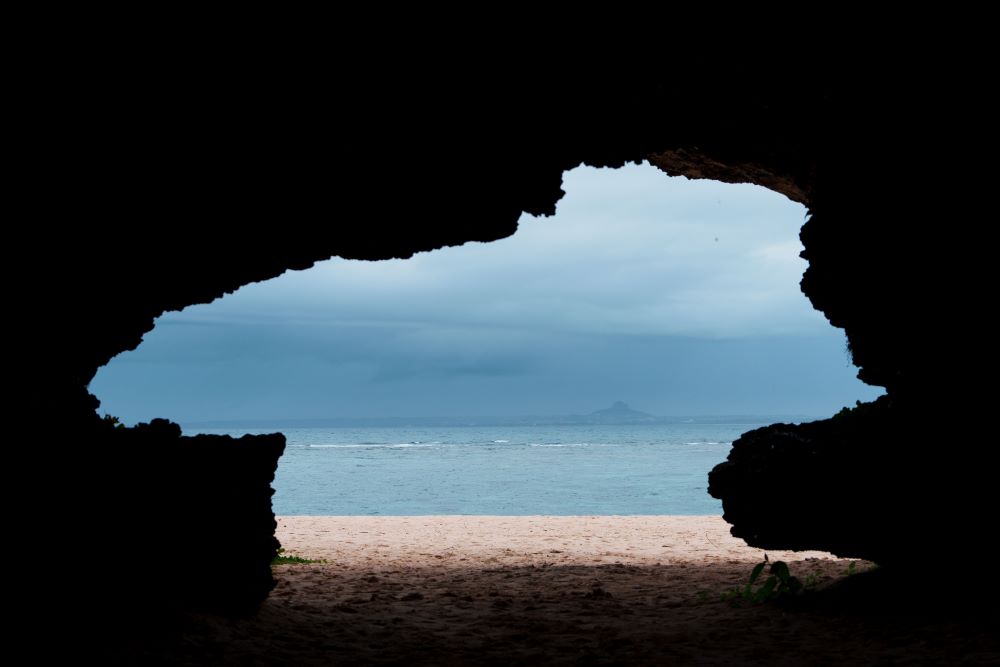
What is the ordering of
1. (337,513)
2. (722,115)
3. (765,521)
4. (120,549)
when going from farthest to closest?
(337,513), (722,115), (765,521), (120,549)

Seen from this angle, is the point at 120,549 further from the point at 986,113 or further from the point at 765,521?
the point at 986,113

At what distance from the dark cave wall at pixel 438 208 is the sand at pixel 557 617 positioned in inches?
33.4

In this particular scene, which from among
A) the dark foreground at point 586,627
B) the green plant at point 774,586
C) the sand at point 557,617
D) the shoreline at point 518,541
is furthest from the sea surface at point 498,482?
the green plant at point 774,586

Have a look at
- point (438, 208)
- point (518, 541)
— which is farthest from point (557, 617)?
point (518, 541)

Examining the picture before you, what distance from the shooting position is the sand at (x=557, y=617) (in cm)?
634

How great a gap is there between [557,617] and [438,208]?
199 inches

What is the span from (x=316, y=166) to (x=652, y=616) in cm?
642

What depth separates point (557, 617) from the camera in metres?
8.32

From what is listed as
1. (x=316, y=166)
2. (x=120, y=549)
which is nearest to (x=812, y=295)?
(x=316, y=166)

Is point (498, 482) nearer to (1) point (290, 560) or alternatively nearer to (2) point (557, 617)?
(1) point (290, 560)

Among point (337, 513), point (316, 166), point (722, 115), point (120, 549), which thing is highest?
point (722, 115)

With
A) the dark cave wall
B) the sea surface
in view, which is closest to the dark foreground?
the dark cave wall

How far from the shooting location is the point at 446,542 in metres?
15.1

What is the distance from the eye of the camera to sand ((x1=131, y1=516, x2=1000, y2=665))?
6.34 m
